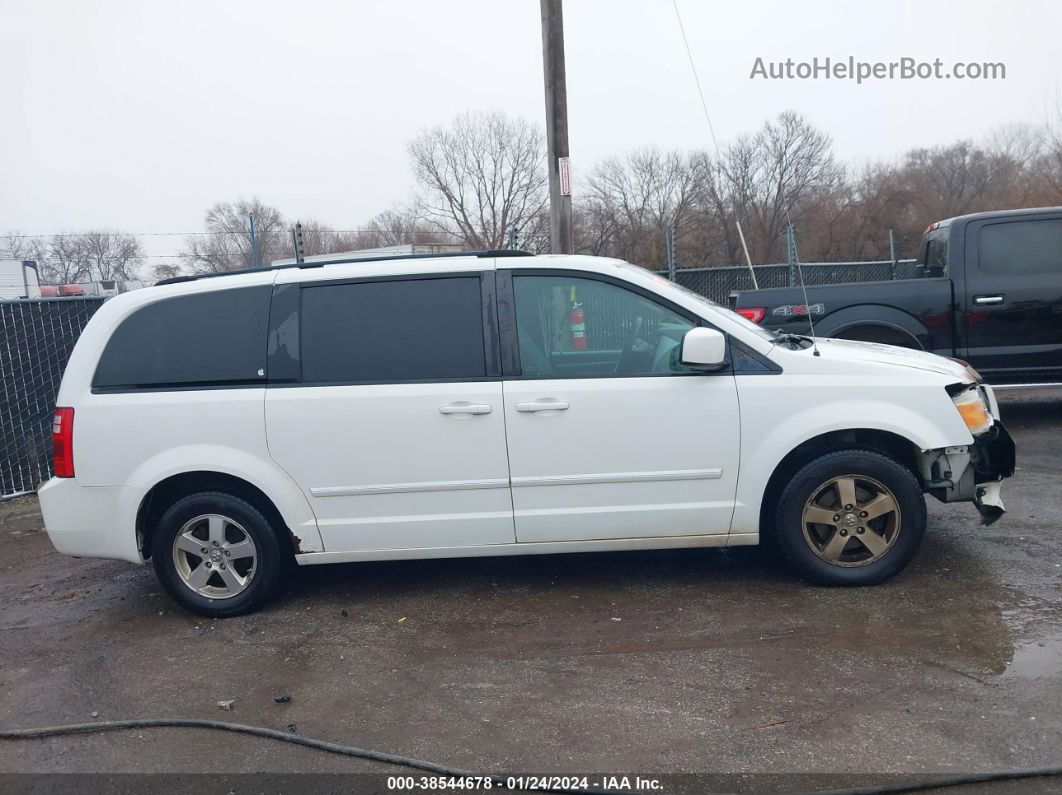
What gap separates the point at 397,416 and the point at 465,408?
362 mm

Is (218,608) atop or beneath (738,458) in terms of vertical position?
beneath

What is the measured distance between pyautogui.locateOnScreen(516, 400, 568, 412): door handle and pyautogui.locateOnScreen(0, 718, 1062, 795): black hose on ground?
6.08 feet

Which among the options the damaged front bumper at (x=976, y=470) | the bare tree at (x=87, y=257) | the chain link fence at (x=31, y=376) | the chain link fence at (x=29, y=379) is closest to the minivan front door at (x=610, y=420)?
the damaged front bumper at (x=976, y=470)

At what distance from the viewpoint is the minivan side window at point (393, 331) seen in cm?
474

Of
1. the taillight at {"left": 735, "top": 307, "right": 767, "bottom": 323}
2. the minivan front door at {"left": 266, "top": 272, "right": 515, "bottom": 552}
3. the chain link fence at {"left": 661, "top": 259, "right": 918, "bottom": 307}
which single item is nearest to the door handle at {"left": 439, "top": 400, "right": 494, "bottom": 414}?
the minivan front door at {"left": 266, "top": 272, "right": 515, "bottom": 552}

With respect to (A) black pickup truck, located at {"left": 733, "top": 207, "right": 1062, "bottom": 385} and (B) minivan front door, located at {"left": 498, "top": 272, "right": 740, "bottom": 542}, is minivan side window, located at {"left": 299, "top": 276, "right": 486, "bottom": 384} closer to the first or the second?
(B) minivan front door, located at {"left": 498, "top": 272, "right": 740, "bottom": 542}

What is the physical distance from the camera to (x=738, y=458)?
4.63 meters

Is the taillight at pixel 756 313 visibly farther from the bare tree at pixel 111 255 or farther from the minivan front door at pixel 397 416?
the bare tree at pixel 111 255

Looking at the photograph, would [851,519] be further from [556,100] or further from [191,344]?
[556,100]

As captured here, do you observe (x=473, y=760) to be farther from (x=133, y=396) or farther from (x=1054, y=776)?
(x=133, y=396)

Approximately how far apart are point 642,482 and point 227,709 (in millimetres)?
2256

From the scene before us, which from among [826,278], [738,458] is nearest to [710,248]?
[826,278]

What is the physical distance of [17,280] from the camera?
14875 mm

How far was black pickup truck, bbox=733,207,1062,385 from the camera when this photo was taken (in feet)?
26.7
